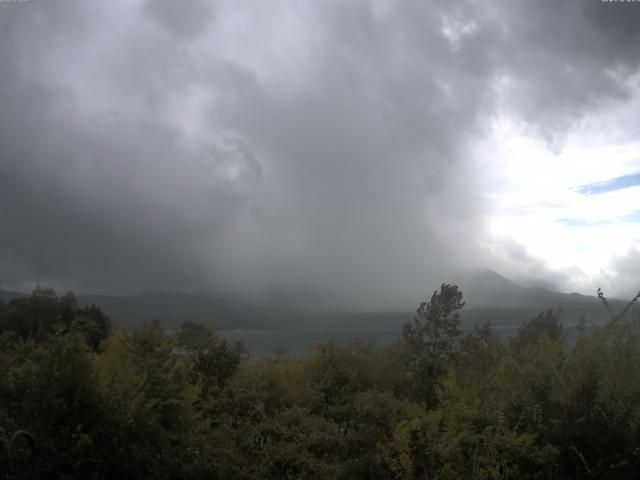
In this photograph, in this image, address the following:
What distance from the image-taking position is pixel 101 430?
10.8m

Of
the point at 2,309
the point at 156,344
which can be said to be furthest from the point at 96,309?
the point at 156,344

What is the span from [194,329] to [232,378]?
2.85m

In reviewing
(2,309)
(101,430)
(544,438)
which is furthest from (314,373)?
(2,309)

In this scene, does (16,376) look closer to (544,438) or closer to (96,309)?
(544,438)

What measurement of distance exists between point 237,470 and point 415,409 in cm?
477

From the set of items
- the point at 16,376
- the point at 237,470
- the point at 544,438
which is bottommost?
the point at 237,470

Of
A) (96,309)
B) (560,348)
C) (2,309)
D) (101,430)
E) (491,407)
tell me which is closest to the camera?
(101,430)

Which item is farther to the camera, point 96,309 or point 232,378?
point 96,309

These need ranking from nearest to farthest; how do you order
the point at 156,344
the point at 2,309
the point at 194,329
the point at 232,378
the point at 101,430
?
1. the point at 101,430
2. the point at 156,344
3. the point at 232,378
4. the point at 194,329
5. the point at 2,309

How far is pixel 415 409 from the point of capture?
15.5m

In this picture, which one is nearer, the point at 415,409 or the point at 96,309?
the point at 415,409

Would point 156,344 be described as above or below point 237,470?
above

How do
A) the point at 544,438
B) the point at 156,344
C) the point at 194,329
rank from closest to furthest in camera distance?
the point at 544,438 → the point at 156,344 → the point at 194,329

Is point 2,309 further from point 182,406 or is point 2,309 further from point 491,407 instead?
point 491,407
